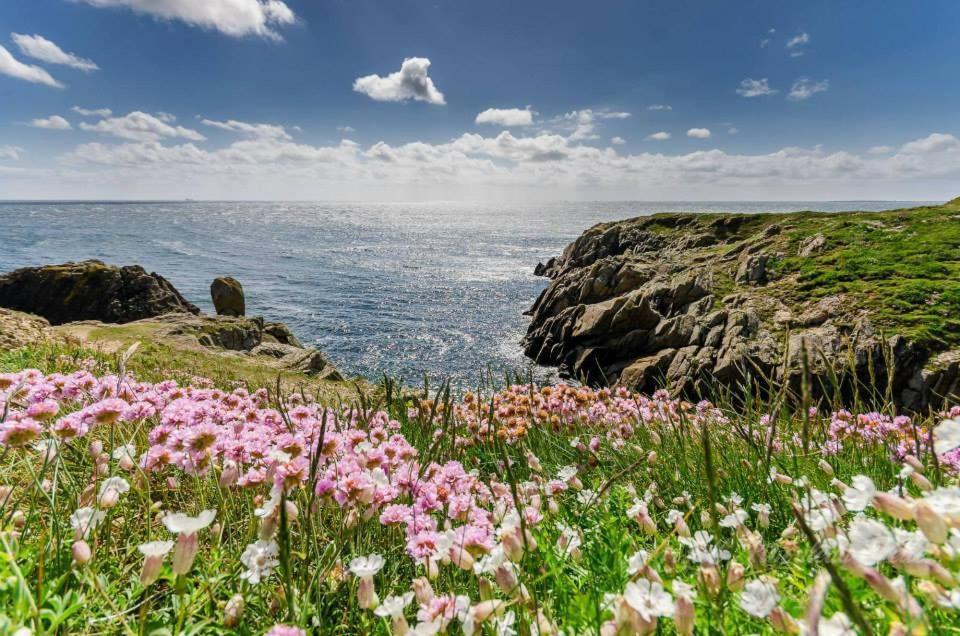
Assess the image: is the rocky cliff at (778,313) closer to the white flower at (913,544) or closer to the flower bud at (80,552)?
the white flower at (913,544)

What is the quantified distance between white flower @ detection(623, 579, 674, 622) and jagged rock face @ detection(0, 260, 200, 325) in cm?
3505

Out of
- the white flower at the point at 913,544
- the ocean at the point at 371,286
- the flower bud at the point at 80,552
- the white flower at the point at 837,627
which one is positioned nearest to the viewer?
the white flower at the point at 837,627

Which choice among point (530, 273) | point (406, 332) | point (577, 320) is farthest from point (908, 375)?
point (530, 273)

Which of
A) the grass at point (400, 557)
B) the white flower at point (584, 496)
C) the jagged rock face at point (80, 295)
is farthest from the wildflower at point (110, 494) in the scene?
the jagged rock face at point (80, 295)

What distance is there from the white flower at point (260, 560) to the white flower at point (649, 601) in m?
1.23

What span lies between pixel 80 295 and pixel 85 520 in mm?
37314

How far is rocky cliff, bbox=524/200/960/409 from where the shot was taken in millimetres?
14281

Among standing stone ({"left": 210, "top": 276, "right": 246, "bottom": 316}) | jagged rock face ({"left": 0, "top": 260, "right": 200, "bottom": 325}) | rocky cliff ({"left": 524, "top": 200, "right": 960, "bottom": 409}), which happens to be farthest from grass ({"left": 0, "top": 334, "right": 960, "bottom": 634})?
standing stone ({"left": 210, "top": 276, "right": 246, "bottom": 316})

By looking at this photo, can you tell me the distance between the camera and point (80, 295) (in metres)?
29.5

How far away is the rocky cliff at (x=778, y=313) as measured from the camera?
46.9ft

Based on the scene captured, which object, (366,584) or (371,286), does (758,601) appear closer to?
(366,584)

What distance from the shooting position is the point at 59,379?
10.0ft

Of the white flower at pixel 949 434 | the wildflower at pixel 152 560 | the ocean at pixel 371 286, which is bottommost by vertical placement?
the ocean at pixel 371 286

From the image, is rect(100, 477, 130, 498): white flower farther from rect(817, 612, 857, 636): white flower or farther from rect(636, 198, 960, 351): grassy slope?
rect(636, 198, 960, 351): grassy slope
